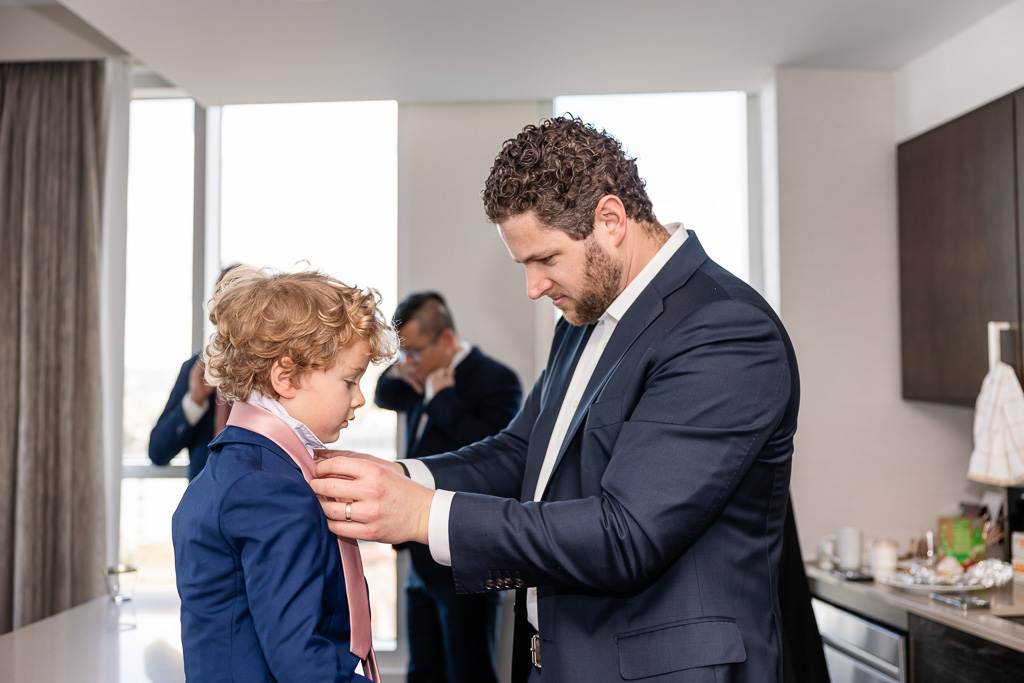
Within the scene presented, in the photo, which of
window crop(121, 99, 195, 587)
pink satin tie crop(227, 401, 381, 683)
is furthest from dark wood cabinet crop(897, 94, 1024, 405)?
window crop(121, 99, 195, 587)

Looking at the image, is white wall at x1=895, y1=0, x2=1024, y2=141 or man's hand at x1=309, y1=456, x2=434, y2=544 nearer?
man's hand at x1=309, y1=456, x2=434, y2=544

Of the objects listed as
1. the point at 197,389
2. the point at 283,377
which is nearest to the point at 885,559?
the point at 283,377

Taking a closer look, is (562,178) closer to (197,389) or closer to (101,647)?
(101,647)

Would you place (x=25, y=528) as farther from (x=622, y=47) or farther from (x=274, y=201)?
(x=622, y=47)

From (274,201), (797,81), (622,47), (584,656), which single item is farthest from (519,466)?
(274,201)

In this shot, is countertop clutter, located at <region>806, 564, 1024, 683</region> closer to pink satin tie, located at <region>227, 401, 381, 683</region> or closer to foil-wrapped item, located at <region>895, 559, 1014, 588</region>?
foil-wrapped item, located at <region>895, 559, 1014, 588</region>

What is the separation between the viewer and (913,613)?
249 cm

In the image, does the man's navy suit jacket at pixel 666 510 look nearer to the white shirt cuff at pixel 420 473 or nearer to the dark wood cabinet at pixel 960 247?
the white shirt cuff at pixel 420 473

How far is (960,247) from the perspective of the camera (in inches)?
109

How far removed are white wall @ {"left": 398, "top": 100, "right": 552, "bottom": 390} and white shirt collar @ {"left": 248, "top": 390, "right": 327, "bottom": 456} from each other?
7.83 ft

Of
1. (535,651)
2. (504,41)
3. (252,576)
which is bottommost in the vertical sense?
(535,651)

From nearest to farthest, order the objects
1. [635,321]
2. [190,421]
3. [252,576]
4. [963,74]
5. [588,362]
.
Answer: [252,576], [635,321], [588,362], [963,74], [190,421]

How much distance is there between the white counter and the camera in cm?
151

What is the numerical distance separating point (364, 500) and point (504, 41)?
2.14 metres
